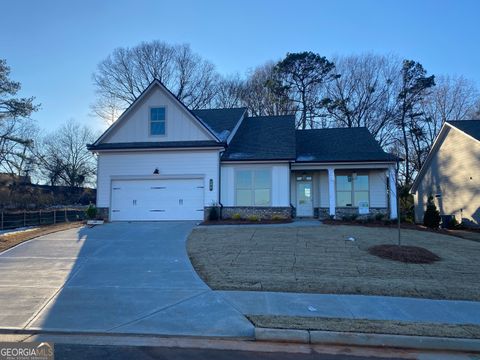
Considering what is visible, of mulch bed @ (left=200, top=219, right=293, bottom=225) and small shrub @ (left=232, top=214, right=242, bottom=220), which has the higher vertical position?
small shrub @ (left=232, top=214, right=242, bottom=220)

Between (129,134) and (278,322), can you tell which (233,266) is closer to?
(278,322)

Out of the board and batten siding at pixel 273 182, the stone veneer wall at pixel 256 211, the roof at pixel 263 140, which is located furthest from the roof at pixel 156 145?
the stone veneer wall at pixel 256 211

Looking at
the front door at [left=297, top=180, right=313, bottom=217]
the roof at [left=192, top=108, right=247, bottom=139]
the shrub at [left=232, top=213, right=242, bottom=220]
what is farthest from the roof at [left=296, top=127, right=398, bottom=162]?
the shrub at [left=232, top=213, right=242, bottom=220]

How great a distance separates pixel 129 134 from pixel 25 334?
49.0 ft

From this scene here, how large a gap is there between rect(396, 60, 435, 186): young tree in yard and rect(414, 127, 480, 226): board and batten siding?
9758mm

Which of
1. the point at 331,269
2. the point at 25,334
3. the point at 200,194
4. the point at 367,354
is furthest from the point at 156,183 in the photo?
the point at 367,354

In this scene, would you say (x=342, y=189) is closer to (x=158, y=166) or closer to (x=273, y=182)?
(x=273, y=182)

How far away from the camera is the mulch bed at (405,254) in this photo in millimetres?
10273

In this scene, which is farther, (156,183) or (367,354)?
(156,183)

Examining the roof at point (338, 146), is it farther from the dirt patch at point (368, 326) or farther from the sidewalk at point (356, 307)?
the dirt patch at point (368, 326)

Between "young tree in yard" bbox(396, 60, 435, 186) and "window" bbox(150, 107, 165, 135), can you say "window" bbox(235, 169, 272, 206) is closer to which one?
"window" bbox(150, 107, 165, 135)

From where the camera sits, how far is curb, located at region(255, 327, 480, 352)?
17.2 feet

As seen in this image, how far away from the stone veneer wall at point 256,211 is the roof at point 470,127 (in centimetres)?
1124

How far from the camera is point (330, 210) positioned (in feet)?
63.8
